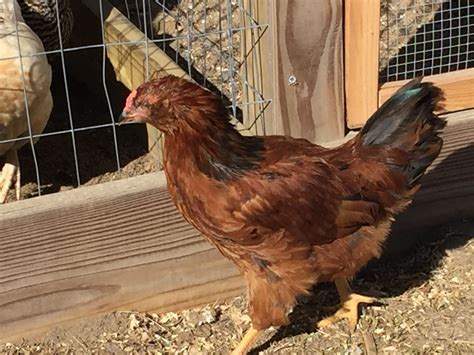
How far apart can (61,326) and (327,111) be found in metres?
1.18

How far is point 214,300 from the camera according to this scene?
302 cm

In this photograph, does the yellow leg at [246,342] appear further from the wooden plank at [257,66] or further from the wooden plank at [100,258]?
the wooden plank at [257,66]

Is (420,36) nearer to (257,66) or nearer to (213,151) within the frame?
(257,66)

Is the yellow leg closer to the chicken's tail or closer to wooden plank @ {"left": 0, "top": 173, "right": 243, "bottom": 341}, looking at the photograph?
wooden plank @ {"left": 0, "top": 173, "right": 243, "bottom": 341}

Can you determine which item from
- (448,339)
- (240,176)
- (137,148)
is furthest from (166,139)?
(137,148)

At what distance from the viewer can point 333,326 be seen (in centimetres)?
294

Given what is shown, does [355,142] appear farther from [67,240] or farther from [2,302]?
[2,302]

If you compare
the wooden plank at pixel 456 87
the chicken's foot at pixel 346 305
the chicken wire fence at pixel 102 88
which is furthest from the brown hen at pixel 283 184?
the chicken wire fence at pixel 102 88

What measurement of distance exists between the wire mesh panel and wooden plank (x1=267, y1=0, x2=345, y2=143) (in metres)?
0.82

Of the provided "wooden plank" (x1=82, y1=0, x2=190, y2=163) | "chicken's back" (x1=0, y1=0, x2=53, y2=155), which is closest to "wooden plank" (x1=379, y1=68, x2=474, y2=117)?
"wooden plank" (x1=82, y1=0, x2=190, y2=163)

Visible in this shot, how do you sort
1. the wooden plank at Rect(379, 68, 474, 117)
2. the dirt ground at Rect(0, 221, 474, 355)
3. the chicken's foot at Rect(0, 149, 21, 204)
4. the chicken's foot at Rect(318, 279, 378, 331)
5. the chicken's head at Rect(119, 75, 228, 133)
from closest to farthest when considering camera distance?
1. the chicken's head at Rect(119, 75, 228, 133)
2. the dirt ground at Rect(0, 221, 474, 355)
3. the chicken's foot at Rect(318, 279, 378, 331)
4. the wooden plank at Rect(379, 68, 474, 117)
5. the chicken's foot at Rect(0, 149, 21, 204)

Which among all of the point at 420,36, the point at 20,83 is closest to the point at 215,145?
the point at 20,83

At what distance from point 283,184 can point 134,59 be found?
62.4 inches

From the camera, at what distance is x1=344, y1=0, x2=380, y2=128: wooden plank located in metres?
2.89
